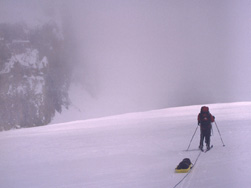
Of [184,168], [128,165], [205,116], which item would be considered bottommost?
[128,165]

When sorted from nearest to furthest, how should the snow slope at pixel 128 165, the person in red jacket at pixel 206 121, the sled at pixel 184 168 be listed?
the snow slope at pixel 128 165, the sled at pixel 184 168, the person in red jacket at pixel 206 121

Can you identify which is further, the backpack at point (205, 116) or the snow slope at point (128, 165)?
the backpack at point (205, 116)

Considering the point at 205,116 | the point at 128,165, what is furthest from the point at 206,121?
the point at 128,165

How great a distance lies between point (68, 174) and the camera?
22.2ft

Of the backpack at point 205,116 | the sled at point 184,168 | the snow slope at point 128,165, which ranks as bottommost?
the snow slope at point 128,165

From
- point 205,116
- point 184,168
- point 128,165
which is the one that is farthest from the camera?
point 205,116

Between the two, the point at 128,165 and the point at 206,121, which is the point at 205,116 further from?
the point at 128,165

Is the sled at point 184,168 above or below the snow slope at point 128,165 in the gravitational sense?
above

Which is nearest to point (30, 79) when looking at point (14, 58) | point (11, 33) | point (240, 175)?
point (14, 58)

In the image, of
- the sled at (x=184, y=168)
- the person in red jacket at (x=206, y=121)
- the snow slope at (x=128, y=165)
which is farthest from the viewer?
the person in red jacket at (x=206, y=121)

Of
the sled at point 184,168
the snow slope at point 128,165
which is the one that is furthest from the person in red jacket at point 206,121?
the sled at point 184,168

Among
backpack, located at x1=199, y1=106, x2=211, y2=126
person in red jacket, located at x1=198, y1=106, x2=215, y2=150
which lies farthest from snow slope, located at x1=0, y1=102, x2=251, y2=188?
backpack, located at x1=199, y1=106, x2=211, y2=126

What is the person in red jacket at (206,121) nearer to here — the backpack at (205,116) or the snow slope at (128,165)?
the backpack at (205,116)

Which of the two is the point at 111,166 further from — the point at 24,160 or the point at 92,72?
the point at 92,72
